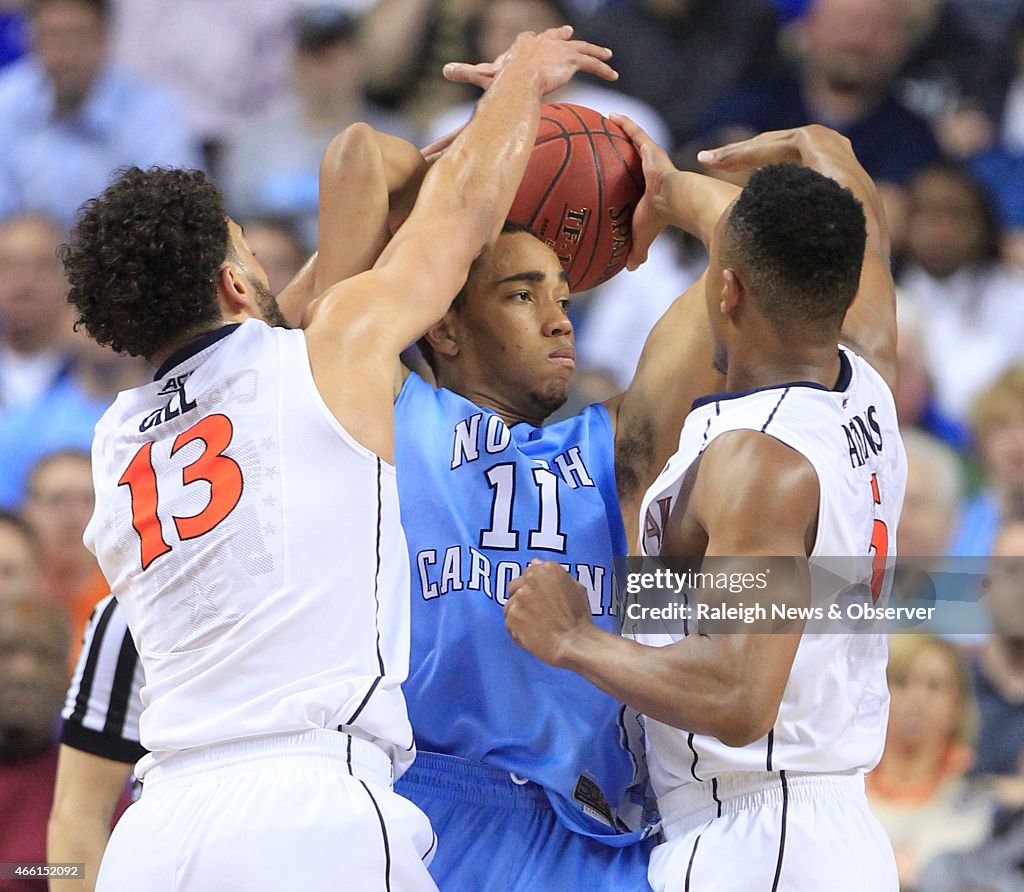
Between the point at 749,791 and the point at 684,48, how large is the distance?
568 centimetres

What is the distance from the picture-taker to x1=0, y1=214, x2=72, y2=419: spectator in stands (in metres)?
7.54

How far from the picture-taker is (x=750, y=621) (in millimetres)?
2846

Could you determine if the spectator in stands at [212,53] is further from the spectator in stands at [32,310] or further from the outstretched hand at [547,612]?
the outstretched hand at [547,612]

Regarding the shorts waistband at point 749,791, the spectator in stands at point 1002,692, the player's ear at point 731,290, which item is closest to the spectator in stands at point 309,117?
the spectator in stands at point 1002,692

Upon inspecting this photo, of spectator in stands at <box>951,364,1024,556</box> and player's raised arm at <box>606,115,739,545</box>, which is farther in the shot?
spectator in stands at <box>951,364,1024,556</box>

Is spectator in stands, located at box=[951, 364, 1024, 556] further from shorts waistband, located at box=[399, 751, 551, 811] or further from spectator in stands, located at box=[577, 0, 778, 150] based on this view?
shorts waistband, located at box=[399, 751, 551, 811]

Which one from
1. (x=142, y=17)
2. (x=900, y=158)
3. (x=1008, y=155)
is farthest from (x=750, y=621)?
(x=142, y=17)

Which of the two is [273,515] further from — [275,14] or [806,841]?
[275,14]

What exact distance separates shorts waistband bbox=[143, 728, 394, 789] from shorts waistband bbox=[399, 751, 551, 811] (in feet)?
1.55

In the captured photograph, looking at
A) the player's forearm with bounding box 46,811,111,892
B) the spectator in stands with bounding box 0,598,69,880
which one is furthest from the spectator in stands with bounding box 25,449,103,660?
the player's forearm with bounding box 46,811,111,892

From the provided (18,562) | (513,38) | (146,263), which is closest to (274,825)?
(146,263)

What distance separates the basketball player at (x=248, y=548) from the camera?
285 centimetres

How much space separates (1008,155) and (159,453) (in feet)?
20.6

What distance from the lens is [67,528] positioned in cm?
693
